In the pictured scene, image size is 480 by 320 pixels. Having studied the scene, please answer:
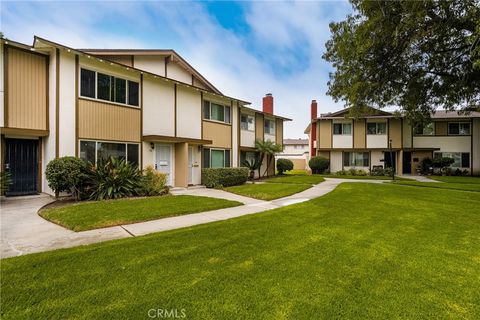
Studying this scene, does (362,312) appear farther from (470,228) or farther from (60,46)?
(60,46)

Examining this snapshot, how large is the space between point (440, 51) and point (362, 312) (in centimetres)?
1212

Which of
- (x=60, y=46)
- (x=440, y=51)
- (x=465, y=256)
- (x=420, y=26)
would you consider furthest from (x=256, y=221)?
(x=440, y=51)

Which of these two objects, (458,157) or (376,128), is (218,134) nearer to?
(376,128)

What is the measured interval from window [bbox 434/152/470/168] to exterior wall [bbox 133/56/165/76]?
88.7ft

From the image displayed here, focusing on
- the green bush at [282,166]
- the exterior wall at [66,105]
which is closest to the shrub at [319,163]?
the green bush at [282,166]

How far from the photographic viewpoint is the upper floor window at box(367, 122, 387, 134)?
25234mm

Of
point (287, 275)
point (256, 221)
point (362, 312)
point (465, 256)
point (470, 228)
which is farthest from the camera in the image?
point (256, 221)

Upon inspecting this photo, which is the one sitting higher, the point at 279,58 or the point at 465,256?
the point at 279,58

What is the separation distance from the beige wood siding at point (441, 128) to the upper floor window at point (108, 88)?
28262mm

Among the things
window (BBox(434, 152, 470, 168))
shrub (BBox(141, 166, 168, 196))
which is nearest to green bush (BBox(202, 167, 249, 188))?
shrub (BBox(141, 166, 168, 196))

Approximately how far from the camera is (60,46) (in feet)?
31.5

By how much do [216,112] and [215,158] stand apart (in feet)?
10.3

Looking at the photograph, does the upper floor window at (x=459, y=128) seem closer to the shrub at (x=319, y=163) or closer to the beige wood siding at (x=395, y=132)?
the beige wood siding at (x=395, y=132)

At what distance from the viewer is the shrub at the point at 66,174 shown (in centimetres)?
902
